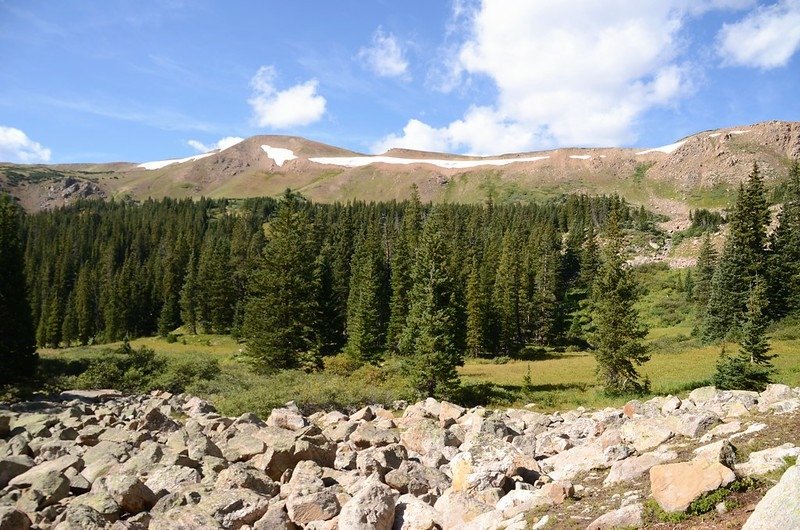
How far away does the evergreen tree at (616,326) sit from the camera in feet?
95.4

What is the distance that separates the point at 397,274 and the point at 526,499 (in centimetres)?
4571

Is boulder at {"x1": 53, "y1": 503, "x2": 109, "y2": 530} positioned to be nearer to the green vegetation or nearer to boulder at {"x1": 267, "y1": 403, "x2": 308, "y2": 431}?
boulder at {"x1": 267, "y1": 403, "x2": 308, "y2": 431}

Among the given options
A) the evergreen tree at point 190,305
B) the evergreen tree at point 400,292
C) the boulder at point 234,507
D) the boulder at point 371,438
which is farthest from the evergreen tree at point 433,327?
the evergreen tree at point 190,305

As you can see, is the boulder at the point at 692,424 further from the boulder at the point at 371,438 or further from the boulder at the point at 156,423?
the boulder at the point at 156,423

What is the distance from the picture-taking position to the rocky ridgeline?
740 cm

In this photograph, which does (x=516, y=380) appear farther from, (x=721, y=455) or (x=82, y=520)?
(x=82, y=520)

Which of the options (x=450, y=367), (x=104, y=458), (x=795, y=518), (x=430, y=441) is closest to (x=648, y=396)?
(x=450, y=367)

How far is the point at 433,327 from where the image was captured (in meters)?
29.4

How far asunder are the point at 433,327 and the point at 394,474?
60.1 feet

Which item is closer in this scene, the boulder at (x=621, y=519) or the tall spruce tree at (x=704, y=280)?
the boulder at (x=621, y=519)

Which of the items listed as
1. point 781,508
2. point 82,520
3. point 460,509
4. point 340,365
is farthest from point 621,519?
point 340,365

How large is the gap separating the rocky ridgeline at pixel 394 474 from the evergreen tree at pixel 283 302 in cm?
2013

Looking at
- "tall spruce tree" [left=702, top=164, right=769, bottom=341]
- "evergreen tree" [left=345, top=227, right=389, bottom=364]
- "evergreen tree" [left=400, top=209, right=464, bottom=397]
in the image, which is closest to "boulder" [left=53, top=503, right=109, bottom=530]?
"evergreen tree" [left=400, top=209, right=464, bottom=397]

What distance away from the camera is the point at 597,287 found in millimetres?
31375
